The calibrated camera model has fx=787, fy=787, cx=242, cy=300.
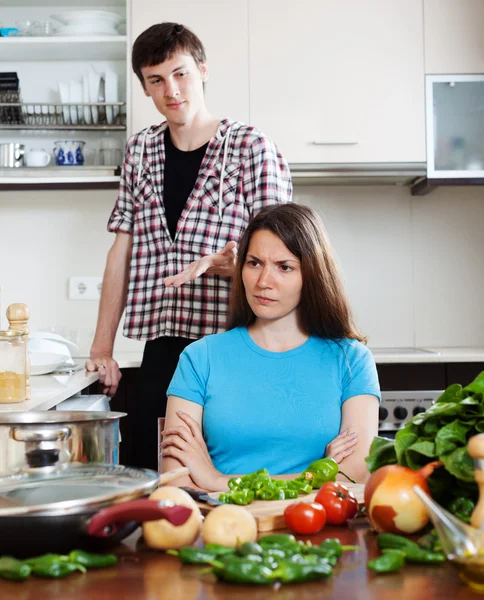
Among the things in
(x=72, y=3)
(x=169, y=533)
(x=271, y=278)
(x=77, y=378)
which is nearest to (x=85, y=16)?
(x=72, y=3)

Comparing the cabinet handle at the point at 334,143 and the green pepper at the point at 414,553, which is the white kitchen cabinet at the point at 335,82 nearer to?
the cabinet handle at the point at 334,143

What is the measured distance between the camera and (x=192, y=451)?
144cm

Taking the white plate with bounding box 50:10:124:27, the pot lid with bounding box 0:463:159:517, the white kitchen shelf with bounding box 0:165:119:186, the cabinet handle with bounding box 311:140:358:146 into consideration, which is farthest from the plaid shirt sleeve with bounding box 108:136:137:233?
the pot lid with bounding box 0:463:159:517

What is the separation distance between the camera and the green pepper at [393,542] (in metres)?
0.71

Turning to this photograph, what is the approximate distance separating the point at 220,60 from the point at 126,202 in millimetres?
833

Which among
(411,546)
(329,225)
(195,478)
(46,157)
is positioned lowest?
(195,478)

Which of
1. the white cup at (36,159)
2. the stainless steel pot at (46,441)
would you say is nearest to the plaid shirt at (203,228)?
the white cup at (36,159)

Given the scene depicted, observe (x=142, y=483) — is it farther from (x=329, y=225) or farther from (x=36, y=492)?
(x=329, y=225)

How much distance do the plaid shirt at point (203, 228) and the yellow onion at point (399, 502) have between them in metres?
1.29

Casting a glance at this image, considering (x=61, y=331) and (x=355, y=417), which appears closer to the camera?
(x=355, y=417)

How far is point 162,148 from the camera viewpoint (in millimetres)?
2172

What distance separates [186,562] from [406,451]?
0.88 ft

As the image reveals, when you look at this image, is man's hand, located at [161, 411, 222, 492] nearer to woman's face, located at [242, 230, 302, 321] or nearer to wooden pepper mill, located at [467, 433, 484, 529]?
woman's face, located at [242, 230, 302, 321]

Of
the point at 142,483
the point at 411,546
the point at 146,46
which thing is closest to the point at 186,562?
the point at 142,483
